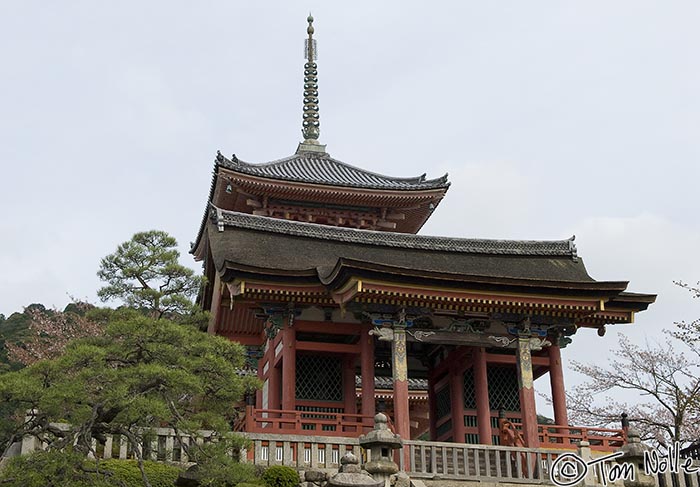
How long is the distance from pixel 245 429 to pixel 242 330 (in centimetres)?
557

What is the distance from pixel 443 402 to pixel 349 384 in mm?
3359

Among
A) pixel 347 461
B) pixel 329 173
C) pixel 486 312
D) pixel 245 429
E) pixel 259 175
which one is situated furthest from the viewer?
pixel 329 173

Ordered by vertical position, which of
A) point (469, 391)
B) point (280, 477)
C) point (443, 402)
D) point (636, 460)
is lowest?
point (280, 477)

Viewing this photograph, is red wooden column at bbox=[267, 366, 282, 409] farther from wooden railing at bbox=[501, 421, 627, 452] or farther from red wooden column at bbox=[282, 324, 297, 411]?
wooden railing at bbox=[501, 421, 627, 452]

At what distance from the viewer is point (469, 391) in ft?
75.3

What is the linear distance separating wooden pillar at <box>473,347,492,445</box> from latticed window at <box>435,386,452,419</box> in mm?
1404

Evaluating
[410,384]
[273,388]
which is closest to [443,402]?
[273,388]

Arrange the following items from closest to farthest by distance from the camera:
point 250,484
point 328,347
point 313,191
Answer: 1. point 250,484
2. point 328,347
3. point 313,191

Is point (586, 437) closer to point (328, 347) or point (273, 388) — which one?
point (328, 347)

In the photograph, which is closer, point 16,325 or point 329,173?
point 329,173

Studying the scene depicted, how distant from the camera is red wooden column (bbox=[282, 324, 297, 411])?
66.4 ft

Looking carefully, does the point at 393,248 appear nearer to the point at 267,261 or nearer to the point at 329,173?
the point at 267,261

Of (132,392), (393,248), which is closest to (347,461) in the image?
(132,392)

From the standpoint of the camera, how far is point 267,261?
2162cm
